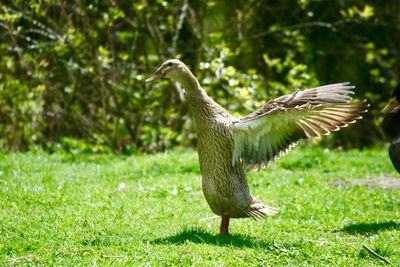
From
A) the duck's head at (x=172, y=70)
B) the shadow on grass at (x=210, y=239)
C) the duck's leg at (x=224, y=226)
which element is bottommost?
the shadow on grass at (x=210, y=239)

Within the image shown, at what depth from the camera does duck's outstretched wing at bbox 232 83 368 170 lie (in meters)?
5.82

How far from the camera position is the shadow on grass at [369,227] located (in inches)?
258

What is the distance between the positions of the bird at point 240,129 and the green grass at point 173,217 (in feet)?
1.18

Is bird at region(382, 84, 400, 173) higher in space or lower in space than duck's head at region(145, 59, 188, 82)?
lower

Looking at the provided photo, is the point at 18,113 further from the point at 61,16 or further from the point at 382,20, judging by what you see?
the point at 382,20

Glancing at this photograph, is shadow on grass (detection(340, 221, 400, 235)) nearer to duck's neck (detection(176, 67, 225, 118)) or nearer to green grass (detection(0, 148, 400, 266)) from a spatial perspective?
green grass (detection(0, 148, 400, 266))

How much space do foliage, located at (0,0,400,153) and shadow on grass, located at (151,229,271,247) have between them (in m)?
5.10

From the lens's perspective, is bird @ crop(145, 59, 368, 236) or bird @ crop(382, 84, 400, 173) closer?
bird @ crop(145, 59, 368, 236)

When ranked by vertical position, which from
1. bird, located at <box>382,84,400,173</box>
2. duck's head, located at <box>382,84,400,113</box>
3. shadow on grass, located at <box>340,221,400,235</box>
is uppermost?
duck's head, located at <box>382,84,400,113</box>

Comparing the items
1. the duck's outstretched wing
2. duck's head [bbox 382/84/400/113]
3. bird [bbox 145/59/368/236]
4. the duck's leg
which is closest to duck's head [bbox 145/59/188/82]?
bird [bbox 145/59/368/236]

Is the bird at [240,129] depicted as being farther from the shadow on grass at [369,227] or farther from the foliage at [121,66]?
the foliage at [121,66]

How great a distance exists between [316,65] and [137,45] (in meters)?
5.52

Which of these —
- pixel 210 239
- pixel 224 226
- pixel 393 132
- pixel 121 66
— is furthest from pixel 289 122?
pixel 121 66

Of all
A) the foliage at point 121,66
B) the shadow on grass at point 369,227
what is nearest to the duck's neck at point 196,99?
the shadow on grass at point 369,227
